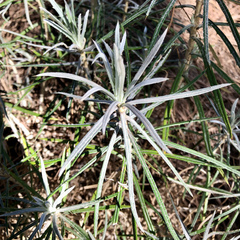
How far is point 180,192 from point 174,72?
720 millimetres

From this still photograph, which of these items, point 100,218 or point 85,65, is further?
point 100,218

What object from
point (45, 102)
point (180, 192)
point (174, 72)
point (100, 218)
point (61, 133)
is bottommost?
point (100, 218)

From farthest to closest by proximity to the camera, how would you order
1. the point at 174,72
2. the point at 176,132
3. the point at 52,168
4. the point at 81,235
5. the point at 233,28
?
the point at 174,72 < the point at 176,132 < the point at 52,168 < the point at 81,235 < the point at 233,28

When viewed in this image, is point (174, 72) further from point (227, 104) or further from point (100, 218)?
point (100, 218)

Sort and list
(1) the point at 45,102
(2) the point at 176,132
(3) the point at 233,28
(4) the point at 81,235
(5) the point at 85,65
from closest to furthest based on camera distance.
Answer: (3) the point at 233,28 < (4) the point at 81,235 < (5) the point at 85,65 < (2) the point at 176,132 < (1) the point at 45,102

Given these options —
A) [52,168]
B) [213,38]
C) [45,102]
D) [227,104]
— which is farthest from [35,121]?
[227,104]

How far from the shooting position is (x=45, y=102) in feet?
4.66

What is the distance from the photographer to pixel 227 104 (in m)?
1.46

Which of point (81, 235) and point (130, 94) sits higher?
point (130, 94)

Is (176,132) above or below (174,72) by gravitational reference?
below

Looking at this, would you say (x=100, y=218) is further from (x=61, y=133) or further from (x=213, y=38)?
(x=213, y=38)

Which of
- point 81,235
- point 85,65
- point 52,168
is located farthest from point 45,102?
point 81,235

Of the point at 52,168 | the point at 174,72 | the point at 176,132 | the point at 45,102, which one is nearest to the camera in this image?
the point at 52,168

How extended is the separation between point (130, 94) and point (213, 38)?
0.77 metres
